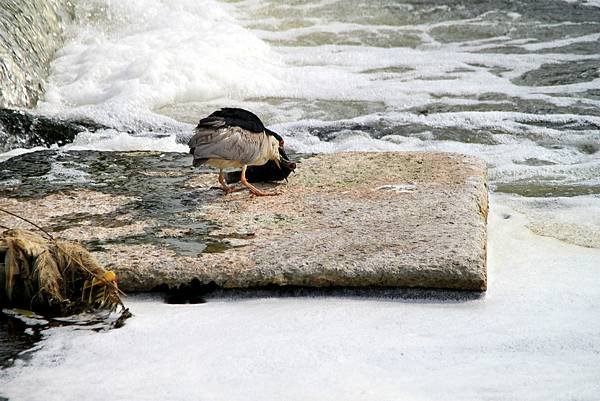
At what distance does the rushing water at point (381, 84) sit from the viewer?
6.08m

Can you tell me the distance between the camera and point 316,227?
4203 mm

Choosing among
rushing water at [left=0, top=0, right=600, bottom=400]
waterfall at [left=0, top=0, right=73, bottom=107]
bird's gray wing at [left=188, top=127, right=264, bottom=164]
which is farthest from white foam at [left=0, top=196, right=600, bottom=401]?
waterfall at [left=0, top=0, right=73, bottom=107]

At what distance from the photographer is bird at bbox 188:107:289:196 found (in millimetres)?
4809

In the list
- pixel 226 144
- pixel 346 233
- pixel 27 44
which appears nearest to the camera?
pixel 346 233

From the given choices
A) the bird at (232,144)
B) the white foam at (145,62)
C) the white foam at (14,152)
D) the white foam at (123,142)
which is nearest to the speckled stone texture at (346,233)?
the bird at (232,144)

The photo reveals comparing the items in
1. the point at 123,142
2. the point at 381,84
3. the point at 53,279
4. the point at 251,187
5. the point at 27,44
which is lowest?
the point at 381,84

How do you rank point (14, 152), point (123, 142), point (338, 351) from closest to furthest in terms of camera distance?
1. point (338, 351)
2. point (14, 152)
3. point (123, 142)

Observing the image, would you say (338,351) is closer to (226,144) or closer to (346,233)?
(346,233)

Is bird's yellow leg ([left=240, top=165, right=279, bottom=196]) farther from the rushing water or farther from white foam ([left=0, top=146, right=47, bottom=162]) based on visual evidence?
white foam ([left=0, top=146, right=47, bottom=162])

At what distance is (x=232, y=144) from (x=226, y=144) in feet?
0.12

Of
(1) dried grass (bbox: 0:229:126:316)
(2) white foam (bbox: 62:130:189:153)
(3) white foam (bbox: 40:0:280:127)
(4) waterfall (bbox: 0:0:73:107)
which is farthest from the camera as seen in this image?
(3) white foam (bbox: 40:0:280:127)

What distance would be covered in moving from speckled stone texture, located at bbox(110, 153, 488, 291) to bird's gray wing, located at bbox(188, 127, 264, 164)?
0.22 m

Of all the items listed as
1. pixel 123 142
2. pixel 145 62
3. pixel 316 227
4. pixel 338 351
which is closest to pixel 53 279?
pixel 338 351

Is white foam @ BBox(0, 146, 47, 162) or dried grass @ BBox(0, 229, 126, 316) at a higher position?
dried grass @ BBox(0, 229, 126, 316)
